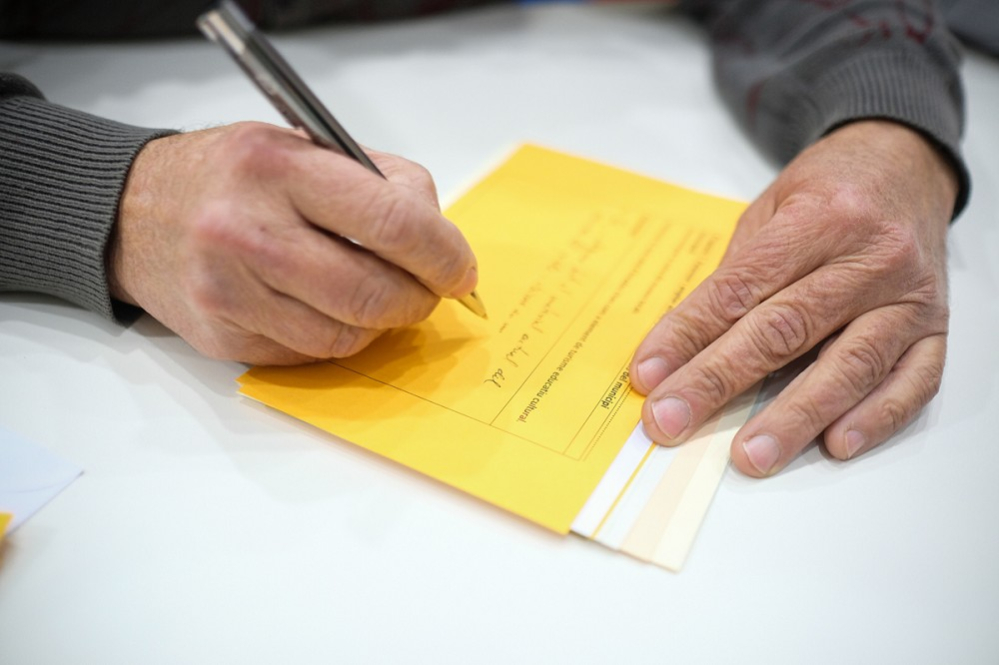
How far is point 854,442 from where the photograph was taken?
551mm

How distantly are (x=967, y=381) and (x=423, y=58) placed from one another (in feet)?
2.98

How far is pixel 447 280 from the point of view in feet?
1.84

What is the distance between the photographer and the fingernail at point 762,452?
1.74 feet

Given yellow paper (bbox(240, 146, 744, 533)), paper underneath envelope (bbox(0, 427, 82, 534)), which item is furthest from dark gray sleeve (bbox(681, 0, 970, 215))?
paper underneath envelope (bbox(0, 427, 82, 534))

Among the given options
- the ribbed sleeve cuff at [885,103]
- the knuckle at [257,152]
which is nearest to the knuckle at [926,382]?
the ribbed sleeve cuff at [885,103]

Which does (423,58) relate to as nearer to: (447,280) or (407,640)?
(447,280)

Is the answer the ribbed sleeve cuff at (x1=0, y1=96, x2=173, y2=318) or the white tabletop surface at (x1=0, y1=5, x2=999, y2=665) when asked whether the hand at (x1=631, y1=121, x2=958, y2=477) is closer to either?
the white tabletop surface at (x1=0, y1=5, x2=999, y2=665)

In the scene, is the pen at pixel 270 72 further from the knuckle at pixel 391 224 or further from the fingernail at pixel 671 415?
the fingernail at pixel 671 415

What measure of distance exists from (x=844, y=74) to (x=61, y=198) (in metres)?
0.90

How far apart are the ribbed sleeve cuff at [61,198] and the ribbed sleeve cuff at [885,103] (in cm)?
74

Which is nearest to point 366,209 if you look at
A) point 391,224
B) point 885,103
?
point 391,224

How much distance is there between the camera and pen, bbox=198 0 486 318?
46 centimetres

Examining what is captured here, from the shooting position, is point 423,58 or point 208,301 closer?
point 208,301

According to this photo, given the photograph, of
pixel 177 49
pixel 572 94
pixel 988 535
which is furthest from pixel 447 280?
pixel 177 49
